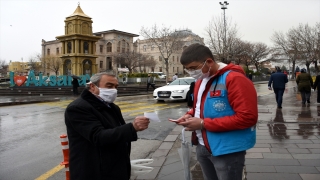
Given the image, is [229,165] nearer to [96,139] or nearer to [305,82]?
[96,139]

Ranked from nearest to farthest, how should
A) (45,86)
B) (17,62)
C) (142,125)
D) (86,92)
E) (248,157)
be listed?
(142,125)
(86,92)
(248,157)
(45,86)
(17,62)

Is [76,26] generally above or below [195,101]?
above

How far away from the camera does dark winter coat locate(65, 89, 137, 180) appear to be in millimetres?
2336

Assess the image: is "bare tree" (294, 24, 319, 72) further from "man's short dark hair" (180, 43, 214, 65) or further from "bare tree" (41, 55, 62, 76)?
"bare tree" (41, 55, 62, 76)

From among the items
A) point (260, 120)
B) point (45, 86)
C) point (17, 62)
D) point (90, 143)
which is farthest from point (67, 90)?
point (17, 62)

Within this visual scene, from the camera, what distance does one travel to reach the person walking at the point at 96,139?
234cm

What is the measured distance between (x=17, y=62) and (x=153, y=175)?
502 feet

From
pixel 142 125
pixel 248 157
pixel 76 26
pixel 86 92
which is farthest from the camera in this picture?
pixel 76 26

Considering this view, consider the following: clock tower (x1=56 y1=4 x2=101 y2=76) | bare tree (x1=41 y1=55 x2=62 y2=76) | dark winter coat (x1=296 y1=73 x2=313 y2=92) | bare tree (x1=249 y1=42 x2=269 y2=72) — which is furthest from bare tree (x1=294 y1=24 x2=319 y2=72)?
bare tree (x1=41 y1=55 x2=62 y2=76)

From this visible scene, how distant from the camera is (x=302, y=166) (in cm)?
465

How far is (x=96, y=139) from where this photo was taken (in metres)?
2.32

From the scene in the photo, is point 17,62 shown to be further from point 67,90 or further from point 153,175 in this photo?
point 153,175

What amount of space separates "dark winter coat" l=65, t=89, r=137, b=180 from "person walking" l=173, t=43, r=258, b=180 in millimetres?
606

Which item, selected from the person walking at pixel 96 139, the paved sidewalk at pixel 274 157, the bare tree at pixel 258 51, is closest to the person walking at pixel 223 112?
the person walking at pixel 96 139
